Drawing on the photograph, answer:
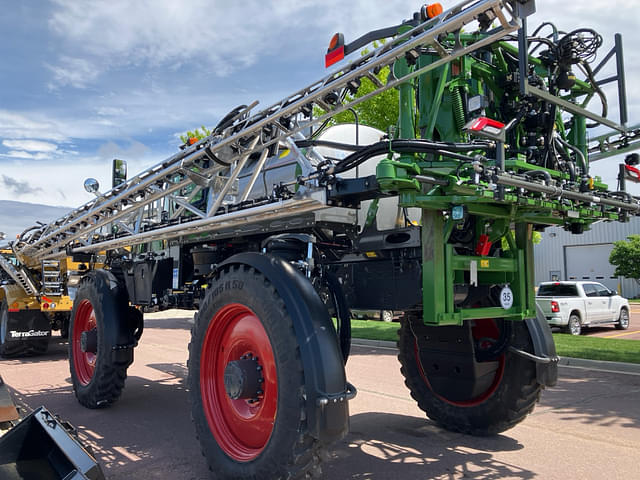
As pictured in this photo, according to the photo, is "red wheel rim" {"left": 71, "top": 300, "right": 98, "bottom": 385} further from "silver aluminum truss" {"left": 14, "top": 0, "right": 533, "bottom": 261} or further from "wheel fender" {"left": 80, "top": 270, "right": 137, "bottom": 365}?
"silver aluminum truss" {"left": 14, "top": 0, "right": 533, "bottom": 261}

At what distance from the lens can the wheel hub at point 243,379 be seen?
3.81 m

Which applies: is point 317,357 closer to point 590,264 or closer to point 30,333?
point 30,333

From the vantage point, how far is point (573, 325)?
15.7m

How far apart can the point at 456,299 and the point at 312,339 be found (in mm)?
1498

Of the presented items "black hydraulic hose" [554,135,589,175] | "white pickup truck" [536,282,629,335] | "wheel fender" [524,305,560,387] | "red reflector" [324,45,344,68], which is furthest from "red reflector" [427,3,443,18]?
"white pickup truck" [536,282,629,335]

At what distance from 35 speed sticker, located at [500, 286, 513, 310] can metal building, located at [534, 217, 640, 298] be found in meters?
40.6

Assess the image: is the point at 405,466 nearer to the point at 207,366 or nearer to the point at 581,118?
the point at 207,366

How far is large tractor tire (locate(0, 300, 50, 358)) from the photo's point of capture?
11.0m

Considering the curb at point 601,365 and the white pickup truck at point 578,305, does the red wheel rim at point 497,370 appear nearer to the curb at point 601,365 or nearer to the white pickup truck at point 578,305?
the curb at point 601,365

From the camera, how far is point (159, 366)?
33.2 ft

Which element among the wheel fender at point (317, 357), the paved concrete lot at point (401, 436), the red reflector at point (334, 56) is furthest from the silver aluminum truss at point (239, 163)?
the paved concrete lot at point (401, 436)

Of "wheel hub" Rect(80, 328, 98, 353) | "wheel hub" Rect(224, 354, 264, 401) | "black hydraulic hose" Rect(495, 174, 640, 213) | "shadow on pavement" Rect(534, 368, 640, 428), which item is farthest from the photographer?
"wheel hub" Rect(80, 328, 98, 353)

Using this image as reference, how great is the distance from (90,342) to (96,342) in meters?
0.09

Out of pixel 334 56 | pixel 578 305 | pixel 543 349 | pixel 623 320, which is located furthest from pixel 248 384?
pixel 623 320
